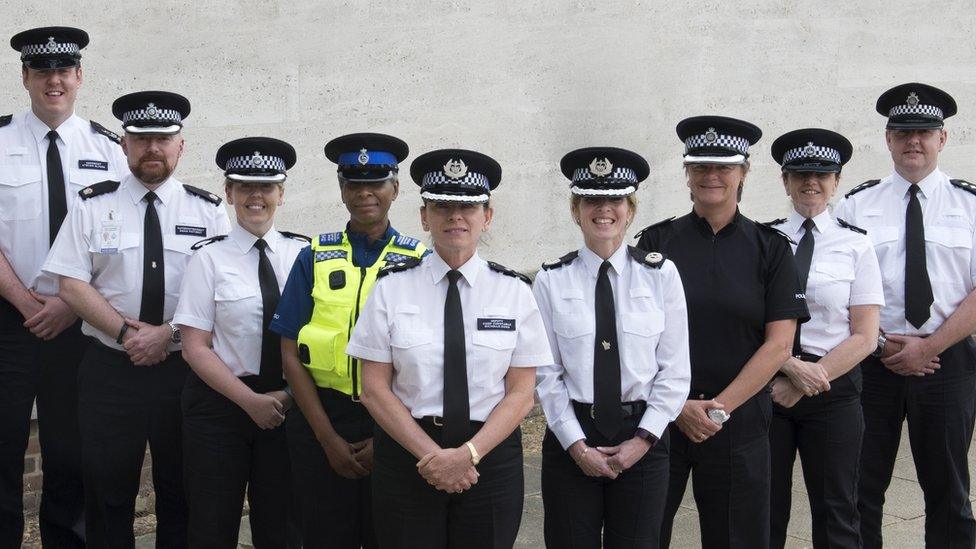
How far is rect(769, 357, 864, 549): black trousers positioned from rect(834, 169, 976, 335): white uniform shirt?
1.93 ft

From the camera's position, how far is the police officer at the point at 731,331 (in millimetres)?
4613

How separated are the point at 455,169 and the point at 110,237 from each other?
1.68 meters

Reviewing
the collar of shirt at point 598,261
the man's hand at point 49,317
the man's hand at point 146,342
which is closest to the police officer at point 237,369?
the man's hand at point 146,342

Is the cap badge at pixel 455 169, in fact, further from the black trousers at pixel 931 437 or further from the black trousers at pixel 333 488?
the black trousers at pixel 931 437

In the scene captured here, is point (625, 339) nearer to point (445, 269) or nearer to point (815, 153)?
point (445, 269)

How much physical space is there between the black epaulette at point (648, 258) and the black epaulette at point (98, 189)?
86.6 inches

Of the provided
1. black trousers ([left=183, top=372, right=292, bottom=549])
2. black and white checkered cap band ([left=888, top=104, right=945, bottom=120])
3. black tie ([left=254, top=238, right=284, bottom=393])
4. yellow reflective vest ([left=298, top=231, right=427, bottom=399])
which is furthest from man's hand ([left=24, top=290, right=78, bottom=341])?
black and white checkered cap band ([left=888, top=104, right=945, bottom=120])

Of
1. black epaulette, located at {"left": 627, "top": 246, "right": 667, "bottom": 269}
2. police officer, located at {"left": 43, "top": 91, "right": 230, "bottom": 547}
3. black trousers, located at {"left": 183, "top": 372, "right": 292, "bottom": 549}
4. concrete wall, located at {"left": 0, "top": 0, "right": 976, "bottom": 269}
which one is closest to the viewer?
black epaulette, located at {"left": 627, "top": 246, "right": 667, "bottom": 269}

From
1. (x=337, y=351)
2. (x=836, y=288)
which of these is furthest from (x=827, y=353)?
(x=337, y=351)

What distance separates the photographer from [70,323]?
5266mm

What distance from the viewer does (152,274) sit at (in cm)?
504

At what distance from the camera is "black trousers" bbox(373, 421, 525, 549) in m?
4.07

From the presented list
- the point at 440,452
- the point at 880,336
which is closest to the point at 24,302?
the point at 440,452

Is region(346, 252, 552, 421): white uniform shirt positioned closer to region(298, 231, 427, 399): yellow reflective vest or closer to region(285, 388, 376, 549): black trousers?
region(298, 231, 427, 399): yellow reflective vest
